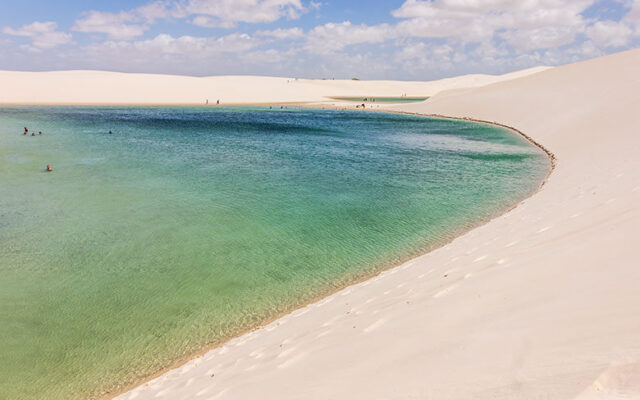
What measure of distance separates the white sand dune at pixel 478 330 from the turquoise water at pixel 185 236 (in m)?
1.39

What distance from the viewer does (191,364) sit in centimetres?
674

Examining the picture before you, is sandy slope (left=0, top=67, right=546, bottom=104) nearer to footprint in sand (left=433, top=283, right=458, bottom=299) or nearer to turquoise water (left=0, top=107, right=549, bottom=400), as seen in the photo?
turquoise water (left=0, top=107, right=549, bottom=400)

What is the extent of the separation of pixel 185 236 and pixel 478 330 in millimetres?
10182

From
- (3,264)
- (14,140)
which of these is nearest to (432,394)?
(3,264)

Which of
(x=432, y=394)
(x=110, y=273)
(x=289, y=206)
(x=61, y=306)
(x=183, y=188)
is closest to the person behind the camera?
(x=432, y=394)

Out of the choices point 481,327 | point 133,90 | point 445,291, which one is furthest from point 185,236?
point 133,90

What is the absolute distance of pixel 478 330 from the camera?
15.2ft

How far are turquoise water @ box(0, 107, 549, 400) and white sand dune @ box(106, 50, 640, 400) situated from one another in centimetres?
139

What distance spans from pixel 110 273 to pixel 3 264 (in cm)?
292

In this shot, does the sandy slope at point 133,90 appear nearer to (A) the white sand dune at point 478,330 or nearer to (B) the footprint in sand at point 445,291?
(A) the white sand dune at point 478,330

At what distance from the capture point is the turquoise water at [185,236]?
25.2ft

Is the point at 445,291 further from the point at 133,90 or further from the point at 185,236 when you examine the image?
the point at 133,90

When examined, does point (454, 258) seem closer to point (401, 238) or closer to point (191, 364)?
point (401, 238)

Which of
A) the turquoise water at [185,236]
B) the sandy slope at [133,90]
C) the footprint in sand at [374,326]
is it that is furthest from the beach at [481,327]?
the sandy slope at [133,90]
